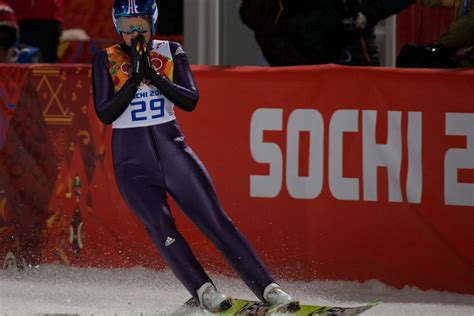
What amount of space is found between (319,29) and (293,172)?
3.55ft

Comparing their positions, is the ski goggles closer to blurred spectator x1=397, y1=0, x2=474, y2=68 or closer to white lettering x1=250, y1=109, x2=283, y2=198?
white lettering x1=250, y1=109, x2=283, y2=198

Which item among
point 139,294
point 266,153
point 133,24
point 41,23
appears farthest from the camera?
point 41,23

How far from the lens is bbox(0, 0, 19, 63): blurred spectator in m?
10.1

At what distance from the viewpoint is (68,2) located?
480 inches

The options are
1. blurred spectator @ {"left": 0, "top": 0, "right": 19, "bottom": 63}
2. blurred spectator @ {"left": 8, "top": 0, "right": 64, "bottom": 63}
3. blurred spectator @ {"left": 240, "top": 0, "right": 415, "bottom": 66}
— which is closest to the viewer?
blurred spectator @ {"left": 240, "top": 0, "right": 415, "bottom": 66}

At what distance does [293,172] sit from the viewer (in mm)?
8578

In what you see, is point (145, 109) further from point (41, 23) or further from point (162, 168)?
point (41, 23)

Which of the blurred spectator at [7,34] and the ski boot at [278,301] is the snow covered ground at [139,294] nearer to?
the ski boot at [278,301]

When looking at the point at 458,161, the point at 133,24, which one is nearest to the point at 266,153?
the point at 458,161

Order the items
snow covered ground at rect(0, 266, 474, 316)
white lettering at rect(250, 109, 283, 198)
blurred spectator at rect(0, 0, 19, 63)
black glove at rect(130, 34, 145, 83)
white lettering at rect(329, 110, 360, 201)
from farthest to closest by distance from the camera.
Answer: blurred spectator at rect(0, 0, 19, 63) → white lettering at rect(250, 109, 283, 198) → white lettering at rect(329, 110, 360, 201) → snow covered ground at rect(0, 266, 474, 316) → black glove at rect(130, 34, 145, 83)

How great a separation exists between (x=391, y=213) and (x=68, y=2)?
4816mm

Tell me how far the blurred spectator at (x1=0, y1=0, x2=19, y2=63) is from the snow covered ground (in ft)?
6.60

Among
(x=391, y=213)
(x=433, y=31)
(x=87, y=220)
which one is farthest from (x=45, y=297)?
(x=433, y=31)

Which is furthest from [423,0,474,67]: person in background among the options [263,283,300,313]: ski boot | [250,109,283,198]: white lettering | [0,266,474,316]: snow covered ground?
[263,283,300,313]: ski boot
